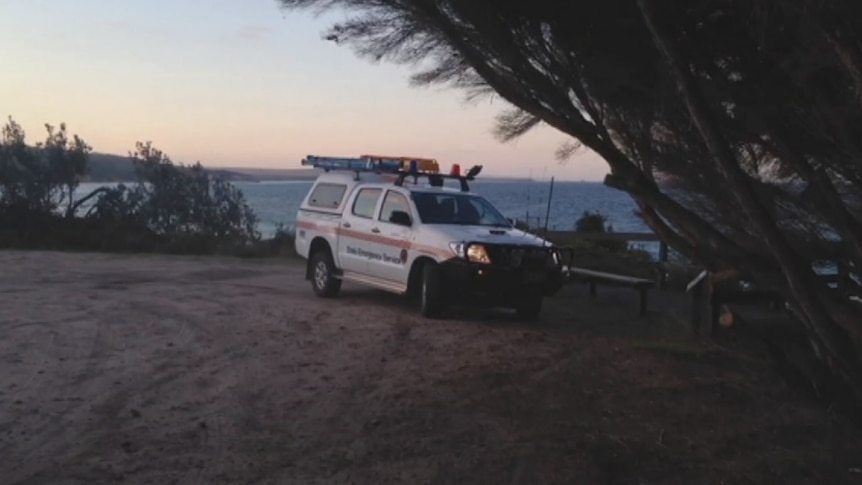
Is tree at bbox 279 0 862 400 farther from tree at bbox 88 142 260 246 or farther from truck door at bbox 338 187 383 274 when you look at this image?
tree at bbox 88 142 260 246

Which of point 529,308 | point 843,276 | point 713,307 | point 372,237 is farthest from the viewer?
point 372,237

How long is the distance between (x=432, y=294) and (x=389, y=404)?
215 inches

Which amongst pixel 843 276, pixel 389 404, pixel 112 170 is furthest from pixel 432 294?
pixel 112 170

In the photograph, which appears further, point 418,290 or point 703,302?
point 418,290

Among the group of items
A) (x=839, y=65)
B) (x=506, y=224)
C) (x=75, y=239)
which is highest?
(x=839, y=65)

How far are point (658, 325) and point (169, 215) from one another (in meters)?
23.2

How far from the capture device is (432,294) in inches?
608

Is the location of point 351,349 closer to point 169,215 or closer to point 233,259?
point 233,259

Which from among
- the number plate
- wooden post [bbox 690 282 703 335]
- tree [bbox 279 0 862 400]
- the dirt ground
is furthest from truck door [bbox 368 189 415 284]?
tree [bbox 279 0 862 400]

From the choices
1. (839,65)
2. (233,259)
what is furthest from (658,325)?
(233,259)

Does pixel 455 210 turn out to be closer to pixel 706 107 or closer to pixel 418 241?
pixel 418 241

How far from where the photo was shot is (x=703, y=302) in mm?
13133

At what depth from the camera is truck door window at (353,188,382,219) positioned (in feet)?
57.0

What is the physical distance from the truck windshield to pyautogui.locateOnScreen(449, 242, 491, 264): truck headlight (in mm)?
1033
